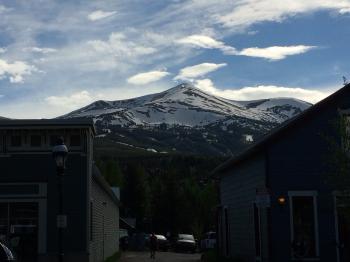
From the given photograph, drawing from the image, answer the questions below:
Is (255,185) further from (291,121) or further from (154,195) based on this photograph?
(154,195)

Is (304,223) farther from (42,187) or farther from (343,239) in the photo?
(42,187)

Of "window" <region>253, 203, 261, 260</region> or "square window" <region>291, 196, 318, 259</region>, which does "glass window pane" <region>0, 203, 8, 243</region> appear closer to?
"window" <region>253, 203, 261, 260</region>

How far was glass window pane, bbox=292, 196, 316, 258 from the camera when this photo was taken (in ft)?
78.1

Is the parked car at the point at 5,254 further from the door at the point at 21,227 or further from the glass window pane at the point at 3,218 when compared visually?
the glass window pane at the point at 3,218

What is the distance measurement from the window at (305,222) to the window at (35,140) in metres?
9.33

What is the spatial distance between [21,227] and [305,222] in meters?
10.1

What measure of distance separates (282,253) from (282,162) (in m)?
3.16

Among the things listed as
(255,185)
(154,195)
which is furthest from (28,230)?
(154,195)

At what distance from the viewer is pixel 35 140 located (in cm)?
2509

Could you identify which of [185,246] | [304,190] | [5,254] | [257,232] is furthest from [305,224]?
[185,246]

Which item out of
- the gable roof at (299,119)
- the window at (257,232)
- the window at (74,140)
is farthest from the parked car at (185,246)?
the gable roof at (299,119)

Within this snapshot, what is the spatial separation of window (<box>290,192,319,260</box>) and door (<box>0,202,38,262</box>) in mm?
9181

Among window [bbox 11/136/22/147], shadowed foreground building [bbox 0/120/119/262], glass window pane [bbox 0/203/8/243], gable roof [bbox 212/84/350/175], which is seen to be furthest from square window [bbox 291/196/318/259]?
glass window pane [bbox 0/203/8/243]

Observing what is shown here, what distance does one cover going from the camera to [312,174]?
79.3ft
